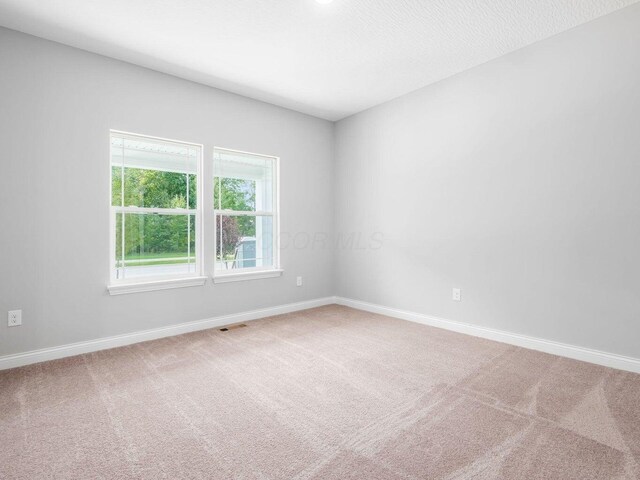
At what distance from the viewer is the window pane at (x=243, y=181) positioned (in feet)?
13.0

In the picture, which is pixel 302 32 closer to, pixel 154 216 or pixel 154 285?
pixel 154 216

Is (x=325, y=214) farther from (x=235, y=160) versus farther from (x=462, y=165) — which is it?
(x=462, y=165)

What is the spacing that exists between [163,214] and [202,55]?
1.61 metres

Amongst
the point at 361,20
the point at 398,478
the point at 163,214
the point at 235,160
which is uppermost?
the point at 361,20

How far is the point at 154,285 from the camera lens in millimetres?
3371

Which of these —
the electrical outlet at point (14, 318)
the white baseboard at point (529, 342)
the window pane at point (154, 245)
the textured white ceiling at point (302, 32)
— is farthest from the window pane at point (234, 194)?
the white baseboard at point (529, 342)

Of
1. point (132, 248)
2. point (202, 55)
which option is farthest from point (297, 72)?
point (132, 248)

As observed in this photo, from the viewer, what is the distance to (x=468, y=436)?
1765mm

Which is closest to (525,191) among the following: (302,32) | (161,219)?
(302,32)

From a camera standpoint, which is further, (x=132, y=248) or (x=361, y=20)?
(x=132, y=248)

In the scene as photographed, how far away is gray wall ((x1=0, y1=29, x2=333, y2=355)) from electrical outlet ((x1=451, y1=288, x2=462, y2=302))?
255 centimetres

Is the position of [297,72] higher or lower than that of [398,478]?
higher

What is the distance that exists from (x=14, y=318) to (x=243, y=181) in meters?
2.52

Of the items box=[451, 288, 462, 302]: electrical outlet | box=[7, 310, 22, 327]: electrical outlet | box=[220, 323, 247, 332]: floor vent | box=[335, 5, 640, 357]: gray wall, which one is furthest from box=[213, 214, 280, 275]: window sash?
box=[451, 288, 462, 302]: electrical outlet
